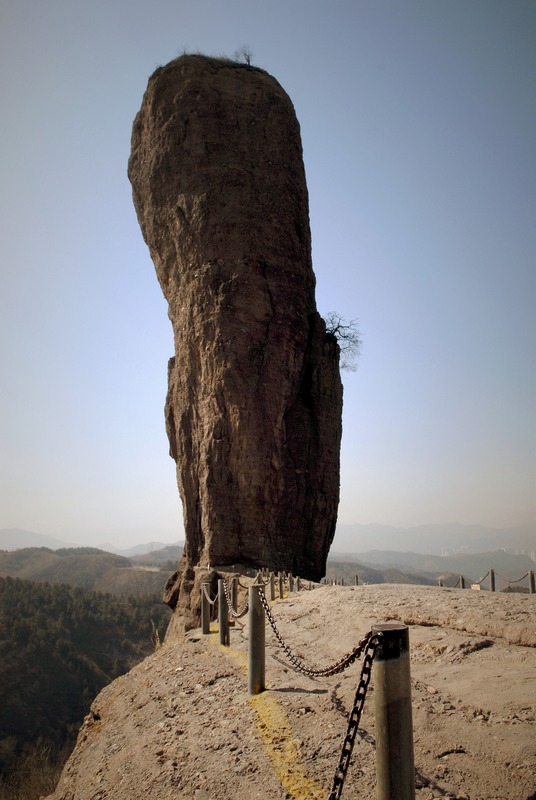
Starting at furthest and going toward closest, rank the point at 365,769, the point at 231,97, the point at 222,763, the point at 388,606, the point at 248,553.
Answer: the point at 231,97, the point at 248,553, the point at 388,606, the point at 222,763, the point at 365,769

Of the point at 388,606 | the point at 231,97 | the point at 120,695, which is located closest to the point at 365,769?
the point at 388,606

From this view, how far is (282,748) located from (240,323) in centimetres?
1673

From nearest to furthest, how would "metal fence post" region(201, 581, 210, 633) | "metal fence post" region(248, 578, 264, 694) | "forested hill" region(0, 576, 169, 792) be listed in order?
"metal fence post" region(248, 578, 264, 694), "metal fence post" region(201, 581, 210, 633), "forested hill" region(0, 576, 169, 792)

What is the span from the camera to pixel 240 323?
2022 cm

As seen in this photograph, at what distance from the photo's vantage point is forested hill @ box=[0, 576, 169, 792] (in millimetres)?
35469

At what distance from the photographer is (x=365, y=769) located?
13.0 feet

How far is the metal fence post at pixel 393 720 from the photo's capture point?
10.3 feet

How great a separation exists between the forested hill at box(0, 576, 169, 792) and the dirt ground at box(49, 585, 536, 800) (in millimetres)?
27145

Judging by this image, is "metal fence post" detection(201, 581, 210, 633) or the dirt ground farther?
"metal fence post" detection(201, 581, 210, 633)

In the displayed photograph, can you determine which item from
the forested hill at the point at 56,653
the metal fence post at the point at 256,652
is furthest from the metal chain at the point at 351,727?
the forested hill at the point at 56,653

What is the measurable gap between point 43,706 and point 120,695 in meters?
36.8

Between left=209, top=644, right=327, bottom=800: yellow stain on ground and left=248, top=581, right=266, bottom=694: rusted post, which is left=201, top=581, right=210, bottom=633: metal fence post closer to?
left=248, top=581, right=266, bottom=694: rusted post

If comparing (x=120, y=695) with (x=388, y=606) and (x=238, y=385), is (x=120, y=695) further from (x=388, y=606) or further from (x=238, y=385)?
(x=238, y=385)

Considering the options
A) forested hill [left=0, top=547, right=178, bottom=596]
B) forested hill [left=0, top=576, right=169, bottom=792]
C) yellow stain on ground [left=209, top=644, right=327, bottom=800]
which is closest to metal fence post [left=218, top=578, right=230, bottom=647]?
yellow stain on ground [left=209, top=644, right=327, bottom=800]
